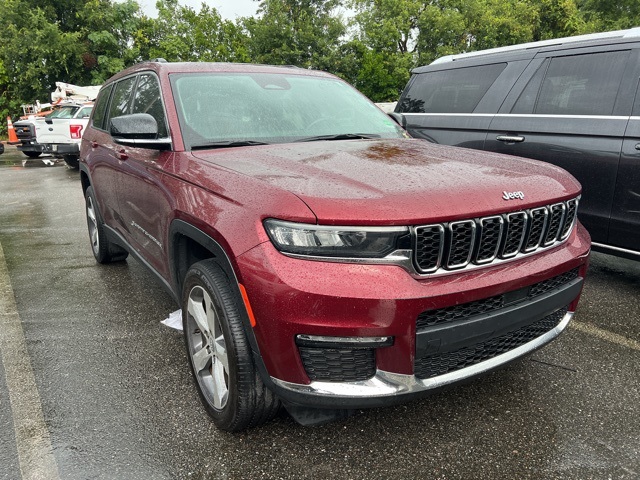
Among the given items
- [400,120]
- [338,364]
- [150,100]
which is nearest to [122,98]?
[150,100]

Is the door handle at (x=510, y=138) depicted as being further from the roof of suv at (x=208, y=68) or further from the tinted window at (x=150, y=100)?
the tinted window at (x=150, y=100)

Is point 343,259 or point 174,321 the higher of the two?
point 343,259

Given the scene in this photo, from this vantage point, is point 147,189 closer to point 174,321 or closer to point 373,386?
point 174,321

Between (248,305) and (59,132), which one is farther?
(59,132)

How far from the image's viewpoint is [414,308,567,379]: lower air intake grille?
6.47 ft

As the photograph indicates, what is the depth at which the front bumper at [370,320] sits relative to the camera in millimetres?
1816

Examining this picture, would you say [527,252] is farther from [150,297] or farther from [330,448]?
[150,297]

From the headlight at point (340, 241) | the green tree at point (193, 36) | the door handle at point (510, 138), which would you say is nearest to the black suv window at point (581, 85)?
the door handle at point (510, 138)

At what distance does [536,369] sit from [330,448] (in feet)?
4.44

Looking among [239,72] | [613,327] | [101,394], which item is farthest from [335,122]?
[613,327]

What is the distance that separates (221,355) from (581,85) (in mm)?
3528

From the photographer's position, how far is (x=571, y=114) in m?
4.07

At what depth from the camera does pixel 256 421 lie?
2.28 m

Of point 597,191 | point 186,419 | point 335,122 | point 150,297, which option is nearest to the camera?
point 186,419
